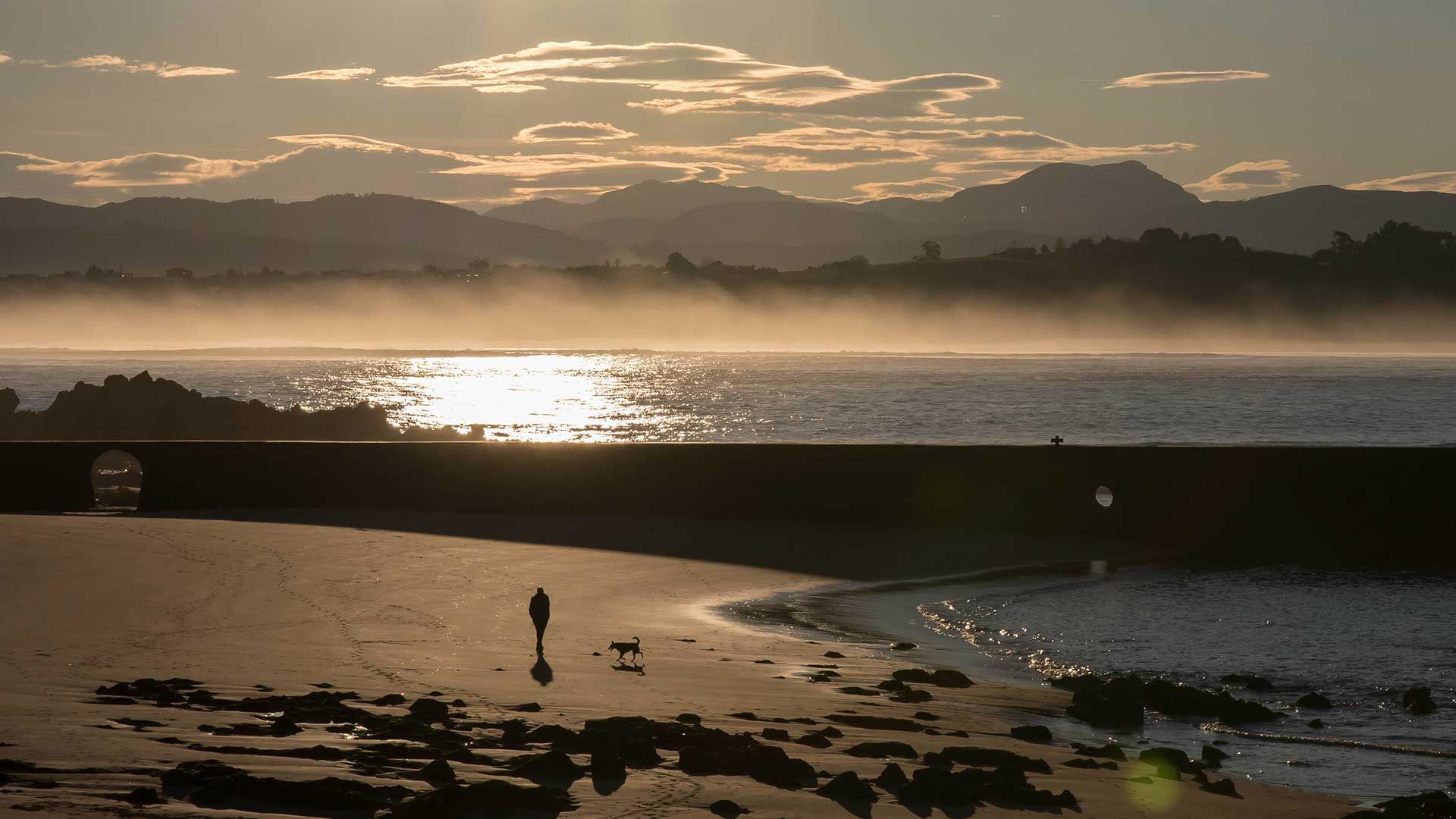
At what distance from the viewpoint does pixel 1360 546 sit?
21469mm

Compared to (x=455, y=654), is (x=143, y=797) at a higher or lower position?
higher

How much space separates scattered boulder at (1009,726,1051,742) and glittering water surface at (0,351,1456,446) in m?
58.1

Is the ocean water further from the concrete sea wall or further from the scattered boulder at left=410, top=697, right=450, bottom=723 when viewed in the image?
the scattered boulder at left=410, top=697, right=450, bottom=723

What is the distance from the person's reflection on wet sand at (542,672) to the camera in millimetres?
10633

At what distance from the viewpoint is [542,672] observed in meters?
11.0

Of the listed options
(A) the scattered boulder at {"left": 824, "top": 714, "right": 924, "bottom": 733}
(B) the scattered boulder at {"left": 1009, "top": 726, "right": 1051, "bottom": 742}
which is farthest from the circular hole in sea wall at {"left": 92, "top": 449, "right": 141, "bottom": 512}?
(B) the scattered boulder at {"left": 1009, "top": 726, "right": 1051, "bottom": 742}

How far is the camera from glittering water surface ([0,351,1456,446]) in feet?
253

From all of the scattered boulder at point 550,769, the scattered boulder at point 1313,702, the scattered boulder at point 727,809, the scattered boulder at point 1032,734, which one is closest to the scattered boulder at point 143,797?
the scattered boulder at point 550,769

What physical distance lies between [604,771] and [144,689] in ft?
10.8

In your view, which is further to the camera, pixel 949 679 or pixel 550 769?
pixel 949 679

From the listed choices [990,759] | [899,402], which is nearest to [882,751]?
[990,759]

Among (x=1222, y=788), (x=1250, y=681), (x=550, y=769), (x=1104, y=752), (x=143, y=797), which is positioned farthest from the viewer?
(x=1250, y=681)

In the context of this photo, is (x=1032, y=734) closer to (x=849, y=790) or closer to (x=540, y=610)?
(x=849, y=790)

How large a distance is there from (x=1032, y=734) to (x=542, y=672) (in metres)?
3.68
